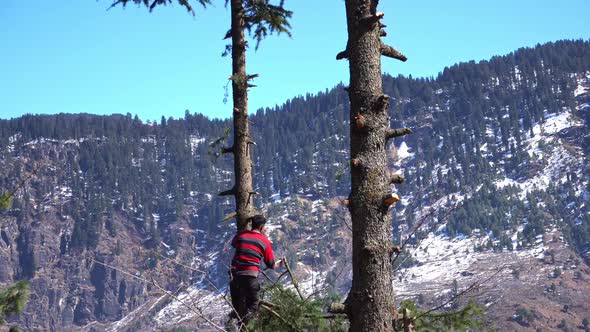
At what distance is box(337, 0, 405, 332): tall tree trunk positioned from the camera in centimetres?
520

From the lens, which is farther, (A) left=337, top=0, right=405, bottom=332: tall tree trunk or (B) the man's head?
(B) the man's head

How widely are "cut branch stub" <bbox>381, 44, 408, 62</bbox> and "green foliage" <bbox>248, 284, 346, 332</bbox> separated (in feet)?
7.56

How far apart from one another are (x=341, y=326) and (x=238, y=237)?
4.42 feet

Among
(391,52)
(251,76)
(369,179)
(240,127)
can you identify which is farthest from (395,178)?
(251,76)

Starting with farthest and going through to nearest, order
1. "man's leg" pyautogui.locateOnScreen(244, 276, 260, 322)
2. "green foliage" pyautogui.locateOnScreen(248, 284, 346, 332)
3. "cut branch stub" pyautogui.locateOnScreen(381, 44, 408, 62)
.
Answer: "man's leg" pyautogui.locateOnScreen(244, 276, 260, 322) < "green foliage" pyautogui.locateOnScreen(248, 284, 346, 332) < "cut branch stub" pyautogui.locateOnScreen(381, 44, 408, 62)

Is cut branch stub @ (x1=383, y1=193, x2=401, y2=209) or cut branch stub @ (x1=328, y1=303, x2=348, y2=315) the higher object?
cut branch stub @ (x1=383, y1=193, x2=401, y2=209)

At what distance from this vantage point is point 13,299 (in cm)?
969

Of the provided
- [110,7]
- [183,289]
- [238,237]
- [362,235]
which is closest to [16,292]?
[238,237]

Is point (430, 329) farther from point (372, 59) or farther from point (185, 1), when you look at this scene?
point (185, 1)

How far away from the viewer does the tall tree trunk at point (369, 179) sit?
5195 mm

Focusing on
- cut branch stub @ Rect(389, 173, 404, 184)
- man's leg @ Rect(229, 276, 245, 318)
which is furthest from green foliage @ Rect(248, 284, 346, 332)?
cut branch stub @ Rect(389, 173, 404, 184)

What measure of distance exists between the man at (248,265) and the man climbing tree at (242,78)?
1.26 metres

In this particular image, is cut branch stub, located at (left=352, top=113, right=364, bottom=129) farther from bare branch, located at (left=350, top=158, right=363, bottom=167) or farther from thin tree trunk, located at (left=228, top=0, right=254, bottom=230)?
thin tree trunk, located at (left=228, top=0, right=254, bottom=230)

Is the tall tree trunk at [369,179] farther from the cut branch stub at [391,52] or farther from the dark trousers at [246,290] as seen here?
the dark trousers at [246,290]
